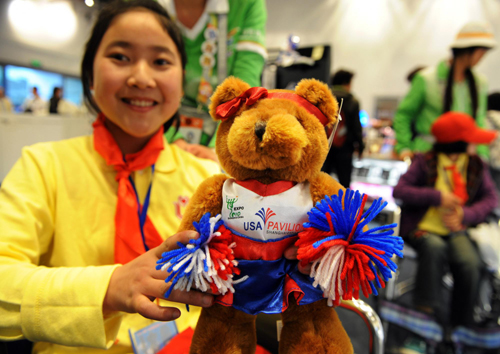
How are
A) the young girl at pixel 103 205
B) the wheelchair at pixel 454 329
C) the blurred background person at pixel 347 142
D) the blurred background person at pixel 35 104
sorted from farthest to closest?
the blurred background person at pixel 347 142 < the wheelchair at pixel 454 329 < the blurred background person at pixel 35 104 < the young girl at pixel 103 205

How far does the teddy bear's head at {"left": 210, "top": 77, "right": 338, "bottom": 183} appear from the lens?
40 cm

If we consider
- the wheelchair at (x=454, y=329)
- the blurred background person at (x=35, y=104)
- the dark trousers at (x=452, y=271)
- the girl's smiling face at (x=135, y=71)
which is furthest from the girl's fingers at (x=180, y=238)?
the dark trousers at (x=452, y=271)

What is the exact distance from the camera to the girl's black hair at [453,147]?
63.9 inches

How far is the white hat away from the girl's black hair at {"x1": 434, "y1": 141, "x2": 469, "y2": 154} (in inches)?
25.7

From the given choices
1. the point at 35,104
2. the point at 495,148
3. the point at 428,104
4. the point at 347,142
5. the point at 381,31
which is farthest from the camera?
the point at 381,31

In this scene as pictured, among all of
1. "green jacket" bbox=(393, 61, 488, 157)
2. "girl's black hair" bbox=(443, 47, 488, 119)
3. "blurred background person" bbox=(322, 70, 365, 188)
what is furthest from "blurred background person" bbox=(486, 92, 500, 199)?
"blurred background person" bbox=(322, 70, 365, 188)

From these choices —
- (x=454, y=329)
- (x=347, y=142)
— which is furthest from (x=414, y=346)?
(x=347, y=142)

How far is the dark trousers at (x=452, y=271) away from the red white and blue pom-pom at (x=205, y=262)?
58.1 inches

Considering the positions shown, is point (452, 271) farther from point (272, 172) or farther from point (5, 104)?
point (5, 104)

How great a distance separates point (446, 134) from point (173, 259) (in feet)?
5.50

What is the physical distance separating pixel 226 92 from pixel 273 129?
4.6 inches

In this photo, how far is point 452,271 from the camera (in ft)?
5.17

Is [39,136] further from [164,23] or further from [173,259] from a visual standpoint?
[173,259]

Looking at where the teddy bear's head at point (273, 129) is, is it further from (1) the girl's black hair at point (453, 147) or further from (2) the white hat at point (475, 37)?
(2) the white hat at point (475, 37)
